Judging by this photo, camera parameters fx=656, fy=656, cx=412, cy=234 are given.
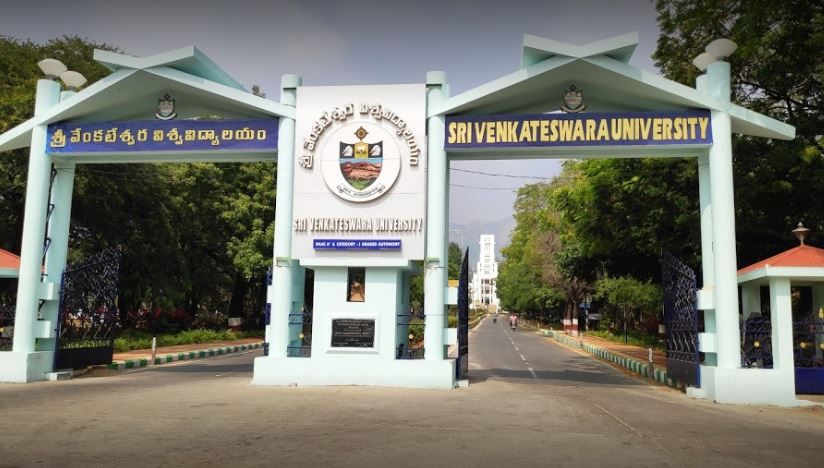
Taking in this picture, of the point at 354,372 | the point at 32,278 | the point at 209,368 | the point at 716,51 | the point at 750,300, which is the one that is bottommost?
the point at 209,368

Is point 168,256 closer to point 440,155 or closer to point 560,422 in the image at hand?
point 440,155

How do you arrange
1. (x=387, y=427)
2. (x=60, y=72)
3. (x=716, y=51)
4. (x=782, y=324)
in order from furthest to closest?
1. (x=60, y=72)
2. (x=716, y=51)
3. (x=782, y=324)
4. (x=387, y=427)

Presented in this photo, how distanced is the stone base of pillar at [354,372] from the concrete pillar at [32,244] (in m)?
4.88

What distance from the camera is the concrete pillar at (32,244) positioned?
13.1 m

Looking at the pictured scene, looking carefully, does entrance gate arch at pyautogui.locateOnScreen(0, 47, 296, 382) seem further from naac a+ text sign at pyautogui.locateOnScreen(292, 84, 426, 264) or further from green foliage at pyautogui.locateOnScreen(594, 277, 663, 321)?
green foliage at pyautogui.locateOnScreen(594, 277, 663, 321)

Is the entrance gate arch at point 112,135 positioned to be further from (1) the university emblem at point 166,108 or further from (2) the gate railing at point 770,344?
(2) the gate railing at point 770,344

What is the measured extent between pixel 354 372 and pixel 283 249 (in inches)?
107

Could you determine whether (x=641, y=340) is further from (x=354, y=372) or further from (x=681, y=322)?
(x=354, y=372)

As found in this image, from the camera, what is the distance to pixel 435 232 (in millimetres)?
12398

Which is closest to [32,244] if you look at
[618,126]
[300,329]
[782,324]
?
[300,329]

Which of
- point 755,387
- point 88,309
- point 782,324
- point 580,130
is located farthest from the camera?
point 88,309

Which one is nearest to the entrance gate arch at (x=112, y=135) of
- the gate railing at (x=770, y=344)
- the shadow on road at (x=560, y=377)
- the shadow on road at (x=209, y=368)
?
the shadow on road at (x=209, y=368)

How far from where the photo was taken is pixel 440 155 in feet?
41.2

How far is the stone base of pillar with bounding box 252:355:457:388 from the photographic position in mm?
11969
